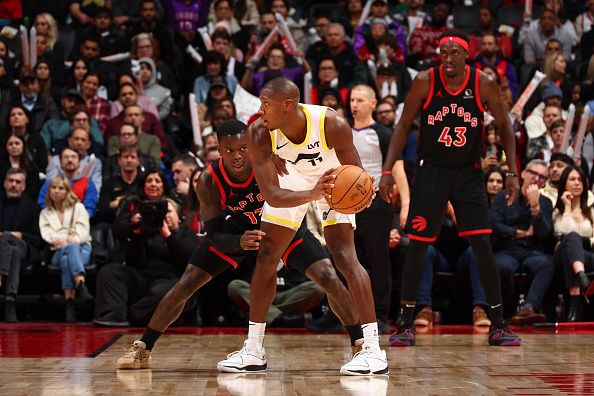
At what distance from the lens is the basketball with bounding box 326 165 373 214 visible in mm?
5250

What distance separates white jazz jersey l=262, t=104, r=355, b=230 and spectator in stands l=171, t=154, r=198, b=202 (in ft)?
13.7

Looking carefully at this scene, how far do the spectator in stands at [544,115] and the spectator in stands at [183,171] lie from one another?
370 centimetres

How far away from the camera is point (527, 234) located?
9.51 metres

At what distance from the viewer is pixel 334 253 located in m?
5.79

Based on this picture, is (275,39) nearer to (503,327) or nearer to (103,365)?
(503,327)

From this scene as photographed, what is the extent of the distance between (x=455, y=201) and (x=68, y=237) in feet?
13.1

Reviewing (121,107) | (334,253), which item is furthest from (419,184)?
(121,107)

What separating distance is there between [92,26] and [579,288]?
7196 mm

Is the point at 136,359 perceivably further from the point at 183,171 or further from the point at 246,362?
the point at 183,171

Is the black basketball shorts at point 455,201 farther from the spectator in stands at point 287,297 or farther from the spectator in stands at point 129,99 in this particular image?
the spectator in stands at point 129,99

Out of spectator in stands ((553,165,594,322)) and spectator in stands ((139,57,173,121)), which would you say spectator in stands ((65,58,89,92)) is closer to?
spectator in stands ((139,57,173,121))

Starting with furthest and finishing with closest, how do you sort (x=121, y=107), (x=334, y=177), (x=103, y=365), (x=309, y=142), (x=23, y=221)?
1. (x=121, y=107)
2. (x=23, y=221)
3. (x=103, y=365)
4. (x=309, y=142)
5. (x=334, y=177)

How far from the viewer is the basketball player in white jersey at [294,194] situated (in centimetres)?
557

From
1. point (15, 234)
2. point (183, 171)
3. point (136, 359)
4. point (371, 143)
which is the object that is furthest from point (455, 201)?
point (15, 234)
